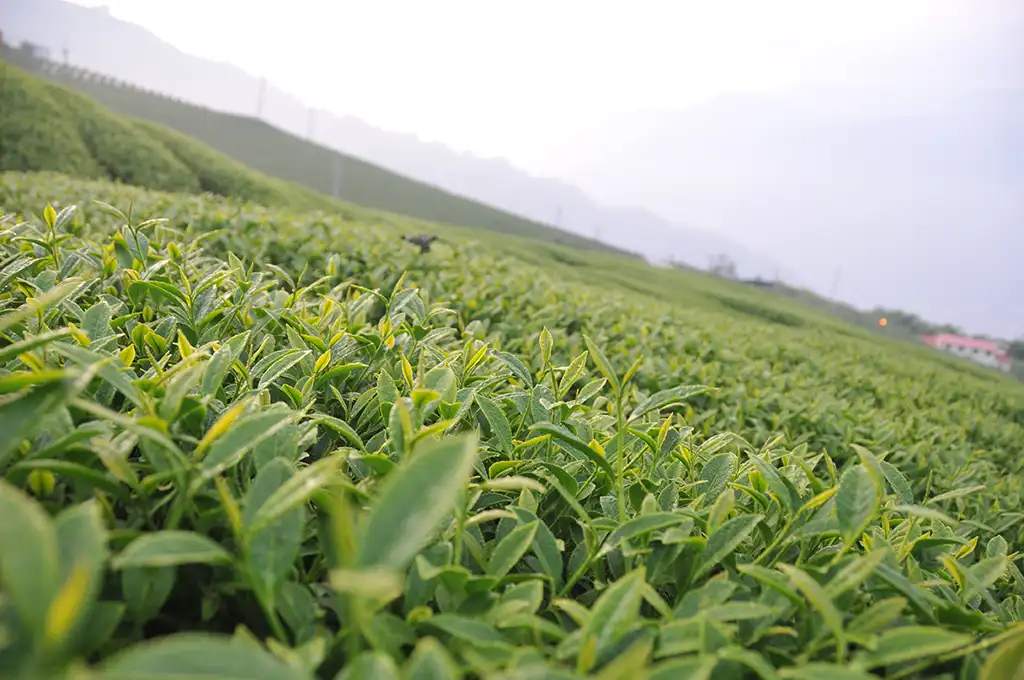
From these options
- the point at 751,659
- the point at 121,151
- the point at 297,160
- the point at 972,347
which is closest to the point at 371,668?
the point at 751,659

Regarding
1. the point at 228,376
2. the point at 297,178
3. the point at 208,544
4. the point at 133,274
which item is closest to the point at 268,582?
the point at 208,544

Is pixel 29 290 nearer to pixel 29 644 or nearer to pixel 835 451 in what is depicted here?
pixel 29 644

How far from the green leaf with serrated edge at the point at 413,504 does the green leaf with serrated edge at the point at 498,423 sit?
51 centimetres

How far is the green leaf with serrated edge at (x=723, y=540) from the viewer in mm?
832

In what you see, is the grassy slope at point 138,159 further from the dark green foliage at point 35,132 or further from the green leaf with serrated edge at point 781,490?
the green leaf with serrated edge at point 781,490

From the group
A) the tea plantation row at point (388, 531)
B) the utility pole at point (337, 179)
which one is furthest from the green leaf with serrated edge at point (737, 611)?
the utility pole at point (337, 179)

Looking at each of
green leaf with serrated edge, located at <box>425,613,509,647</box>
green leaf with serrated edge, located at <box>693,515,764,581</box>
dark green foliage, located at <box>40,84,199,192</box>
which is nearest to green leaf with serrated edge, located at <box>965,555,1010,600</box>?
green leaf with serrated edge, located at <box>693,515,764,581</box>

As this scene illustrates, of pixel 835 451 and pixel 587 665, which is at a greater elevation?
pixel 587 665

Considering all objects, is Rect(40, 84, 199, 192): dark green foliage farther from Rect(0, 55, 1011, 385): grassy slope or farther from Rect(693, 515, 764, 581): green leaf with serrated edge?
Rect(693, 515, 764, 581): green leaf with serrated edge

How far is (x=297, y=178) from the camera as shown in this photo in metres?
38.1

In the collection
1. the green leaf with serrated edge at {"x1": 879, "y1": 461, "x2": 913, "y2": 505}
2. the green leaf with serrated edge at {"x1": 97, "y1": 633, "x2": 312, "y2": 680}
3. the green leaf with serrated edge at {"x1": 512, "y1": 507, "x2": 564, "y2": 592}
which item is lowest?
the green leaf with serrated edge at {"x1": 512, "y1": 507, "x2": 564, "y2": 592}

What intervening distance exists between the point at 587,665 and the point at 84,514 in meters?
0.50

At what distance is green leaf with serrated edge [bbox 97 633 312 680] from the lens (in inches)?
16.3

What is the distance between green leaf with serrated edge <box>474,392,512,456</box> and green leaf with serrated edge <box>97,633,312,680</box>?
0.64m
